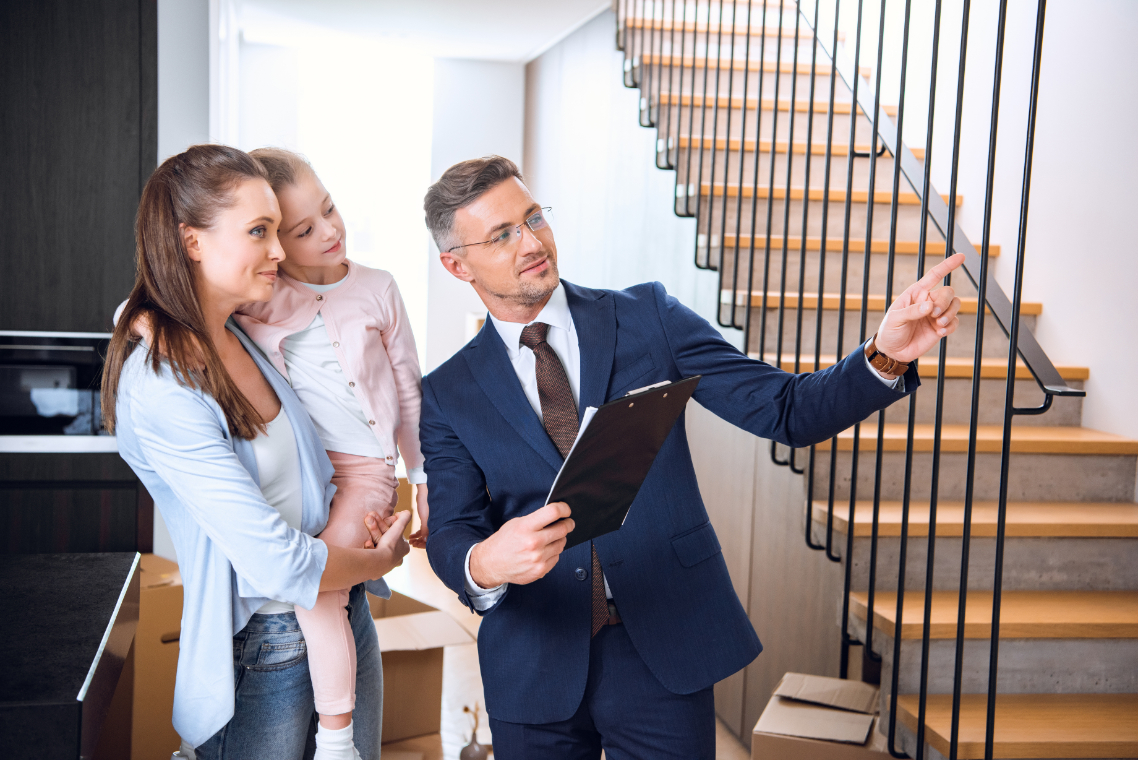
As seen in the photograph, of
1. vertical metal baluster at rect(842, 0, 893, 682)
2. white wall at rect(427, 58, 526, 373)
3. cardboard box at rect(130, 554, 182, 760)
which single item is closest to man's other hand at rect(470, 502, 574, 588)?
vertical metal baluster at rect(842, 0, 893, 682)

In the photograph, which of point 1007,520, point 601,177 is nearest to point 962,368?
point 1007,520

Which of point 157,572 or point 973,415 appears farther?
point 157,572

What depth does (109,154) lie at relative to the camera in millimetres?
2895

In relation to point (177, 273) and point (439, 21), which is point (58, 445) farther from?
point (439, 21)

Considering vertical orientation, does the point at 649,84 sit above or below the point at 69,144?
above

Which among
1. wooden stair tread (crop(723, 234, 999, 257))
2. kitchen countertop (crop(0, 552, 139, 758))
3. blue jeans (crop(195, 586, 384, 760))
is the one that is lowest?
blue jeans (crop(195, 586, 384, 760))

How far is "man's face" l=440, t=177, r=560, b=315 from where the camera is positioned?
160cm

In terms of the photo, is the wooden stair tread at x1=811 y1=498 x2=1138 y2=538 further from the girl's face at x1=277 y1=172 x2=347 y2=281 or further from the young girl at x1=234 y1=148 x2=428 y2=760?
the girl's face at x1=277 y1=172 x2=347 y2=281

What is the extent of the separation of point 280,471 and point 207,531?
6.0 inches

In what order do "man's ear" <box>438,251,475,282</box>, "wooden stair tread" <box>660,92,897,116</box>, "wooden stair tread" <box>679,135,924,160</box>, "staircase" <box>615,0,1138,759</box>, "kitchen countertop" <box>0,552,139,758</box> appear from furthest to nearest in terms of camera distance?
"wooden stair tread" <box>660,92,897,116</box> → "wooden stair tread" <box>679,135,924,160</box> → "staircase" <box>615,0,1138,759</box> → "man's ear" <box>438,251,475,282</box> → "kitchen countertop" <box>0,552,139,758</box>

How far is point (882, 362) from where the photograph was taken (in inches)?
55.7

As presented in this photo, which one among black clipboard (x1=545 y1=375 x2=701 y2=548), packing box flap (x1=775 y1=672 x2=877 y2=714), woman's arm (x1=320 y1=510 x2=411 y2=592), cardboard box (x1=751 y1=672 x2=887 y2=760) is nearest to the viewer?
black clipboard (x1=545 y1=375 x2=701 y2=548)

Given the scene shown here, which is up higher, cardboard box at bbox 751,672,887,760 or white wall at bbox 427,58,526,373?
white wall at bbox 427,58,526,373

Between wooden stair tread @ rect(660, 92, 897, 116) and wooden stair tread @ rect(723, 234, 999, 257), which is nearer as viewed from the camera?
wooden stair tread @ rect(723, 234, 999, 257)
